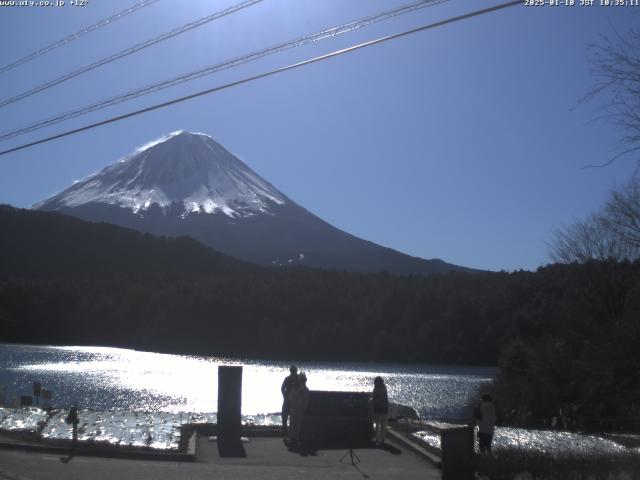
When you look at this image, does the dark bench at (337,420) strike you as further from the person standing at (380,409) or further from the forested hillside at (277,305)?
the forested hillside at (277,305)

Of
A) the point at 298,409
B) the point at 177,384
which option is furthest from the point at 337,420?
the point at 177,384

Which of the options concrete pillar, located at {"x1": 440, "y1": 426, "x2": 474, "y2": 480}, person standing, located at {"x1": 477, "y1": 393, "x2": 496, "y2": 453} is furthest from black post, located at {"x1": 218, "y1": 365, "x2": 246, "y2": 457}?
concrete pillar, located at {"x1": 440, "y1": 426, "x2": 474, "y2": 480}

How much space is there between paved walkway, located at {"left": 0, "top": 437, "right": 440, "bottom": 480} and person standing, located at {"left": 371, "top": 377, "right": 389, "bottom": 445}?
0.69 metres

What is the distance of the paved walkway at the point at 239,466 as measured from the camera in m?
11.6

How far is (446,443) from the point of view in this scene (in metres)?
11.0

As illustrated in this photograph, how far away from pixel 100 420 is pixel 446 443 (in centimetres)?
811

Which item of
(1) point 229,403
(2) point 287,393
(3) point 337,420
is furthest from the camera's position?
(2) point 287,393

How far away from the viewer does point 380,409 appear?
15.0 metres

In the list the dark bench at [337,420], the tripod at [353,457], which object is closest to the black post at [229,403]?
the dark bench at [337,420]

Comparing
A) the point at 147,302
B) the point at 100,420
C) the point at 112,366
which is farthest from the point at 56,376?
the point at 147,302

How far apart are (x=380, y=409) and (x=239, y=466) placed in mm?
3150

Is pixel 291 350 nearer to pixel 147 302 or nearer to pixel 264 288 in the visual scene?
pixel 264 288

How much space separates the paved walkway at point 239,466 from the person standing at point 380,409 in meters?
0.69

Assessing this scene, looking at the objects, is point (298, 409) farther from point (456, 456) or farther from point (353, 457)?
point (456, 456)
